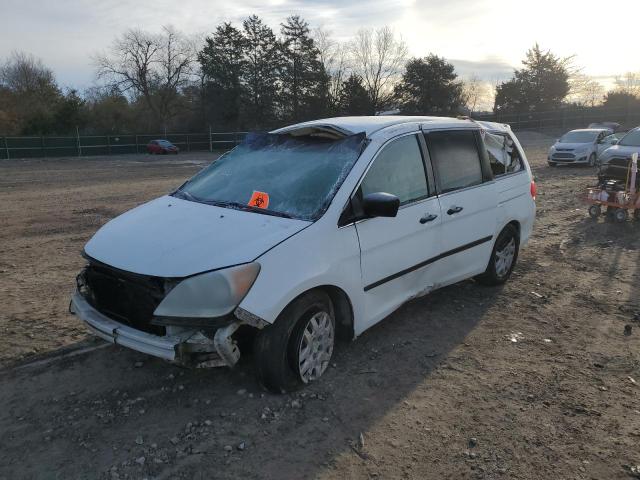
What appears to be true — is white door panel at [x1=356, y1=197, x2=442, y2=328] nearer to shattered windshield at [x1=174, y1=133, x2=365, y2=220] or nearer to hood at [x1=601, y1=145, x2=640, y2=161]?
shattered windshield at [x1=174, y1=133, x2=365, y2=220]

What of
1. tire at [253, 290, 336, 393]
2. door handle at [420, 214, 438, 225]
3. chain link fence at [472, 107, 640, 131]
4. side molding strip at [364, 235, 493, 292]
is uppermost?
chain link fence at [472, 107, 640, 131]

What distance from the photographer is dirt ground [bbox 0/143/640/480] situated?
2941mm

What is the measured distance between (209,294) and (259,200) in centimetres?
105

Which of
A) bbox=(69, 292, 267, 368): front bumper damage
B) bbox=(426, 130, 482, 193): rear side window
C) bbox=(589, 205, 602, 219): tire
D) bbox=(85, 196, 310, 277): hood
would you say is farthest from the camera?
bbox=(589, 205, 602, 219): tire

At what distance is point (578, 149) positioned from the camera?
64.7 feet

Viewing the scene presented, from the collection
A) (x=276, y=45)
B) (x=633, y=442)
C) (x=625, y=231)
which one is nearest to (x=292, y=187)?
(x=633, y=442)

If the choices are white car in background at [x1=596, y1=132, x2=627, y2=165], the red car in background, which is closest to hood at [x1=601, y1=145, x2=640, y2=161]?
white car in background at [x1=596, y1=132, x2=627, y2=165]

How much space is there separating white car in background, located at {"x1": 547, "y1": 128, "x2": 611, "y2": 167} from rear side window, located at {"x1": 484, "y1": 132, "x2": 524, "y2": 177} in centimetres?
1575

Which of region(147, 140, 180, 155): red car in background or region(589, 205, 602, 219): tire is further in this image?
region(147, 140, 180, 155): red car in background

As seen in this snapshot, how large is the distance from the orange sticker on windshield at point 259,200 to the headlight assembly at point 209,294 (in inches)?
32.4

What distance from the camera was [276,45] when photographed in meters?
50.0

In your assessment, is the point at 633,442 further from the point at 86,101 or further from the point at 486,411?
the point at 86,101

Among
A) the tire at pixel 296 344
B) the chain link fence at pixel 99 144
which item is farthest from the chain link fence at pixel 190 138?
the tire at pixel 296 344

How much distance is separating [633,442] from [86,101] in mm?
58580
